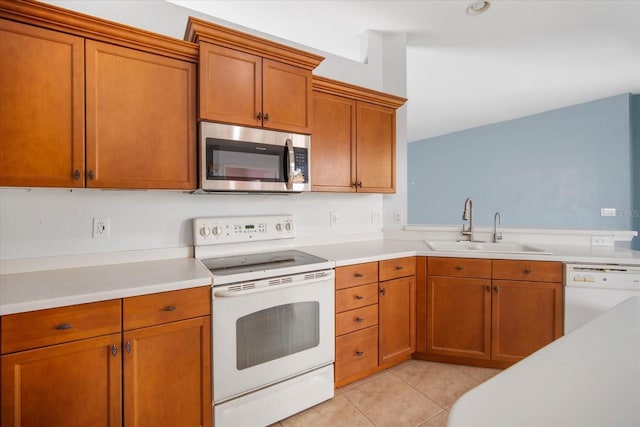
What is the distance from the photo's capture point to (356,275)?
201 centimetres

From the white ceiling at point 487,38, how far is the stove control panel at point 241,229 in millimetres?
1575

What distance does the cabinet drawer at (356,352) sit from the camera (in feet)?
6.44

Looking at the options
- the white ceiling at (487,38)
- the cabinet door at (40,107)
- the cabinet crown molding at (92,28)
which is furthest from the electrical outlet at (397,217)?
the cabinet door at (40,107)

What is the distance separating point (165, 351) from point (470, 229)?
246 centimetres

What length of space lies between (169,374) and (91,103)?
1361 mm

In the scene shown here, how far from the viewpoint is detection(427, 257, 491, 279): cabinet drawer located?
7.22ft

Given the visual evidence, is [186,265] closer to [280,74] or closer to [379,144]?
[280,74]

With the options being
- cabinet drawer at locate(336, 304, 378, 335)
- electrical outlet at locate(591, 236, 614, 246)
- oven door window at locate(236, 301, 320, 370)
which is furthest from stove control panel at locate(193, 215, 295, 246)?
electrical outlet at locate(591, 236, 614, 246)

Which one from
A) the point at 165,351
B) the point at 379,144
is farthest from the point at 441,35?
the point at 165,351

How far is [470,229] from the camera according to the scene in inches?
105

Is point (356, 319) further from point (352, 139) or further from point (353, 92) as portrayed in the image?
point (353, 92)

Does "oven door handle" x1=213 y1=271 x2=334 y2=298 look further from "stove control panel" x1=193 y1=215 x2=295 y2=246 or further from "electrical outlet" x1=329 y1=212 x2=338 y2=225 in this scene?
"electrical outlet" x1=329 y1=212 x2=338 y2=225

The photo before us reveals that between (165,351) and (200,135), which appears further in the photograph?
(200,135)

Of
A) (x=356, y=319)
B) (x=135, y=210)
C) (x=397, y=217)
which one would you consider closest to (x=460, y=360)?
(x=356, y=319)
